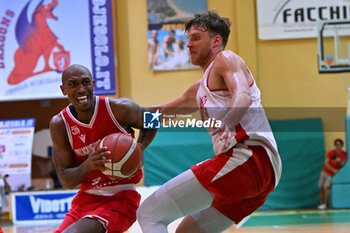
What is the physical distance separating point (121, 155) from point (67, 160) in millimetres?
515

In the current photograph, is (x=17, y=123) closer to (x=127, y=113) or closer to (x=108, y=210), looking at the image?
(x=127, y=113)

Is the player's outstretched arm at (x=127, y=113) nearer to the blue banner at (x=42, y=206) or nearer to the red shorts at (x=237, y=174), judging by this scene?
the red shorts at (x=237, y=174)

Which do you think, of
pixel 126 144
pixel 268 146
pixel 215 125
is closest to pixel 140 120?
pixel 126 144

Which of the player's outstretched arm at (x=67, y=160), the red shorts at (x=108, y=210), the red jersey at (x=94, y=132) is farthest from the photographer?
the red jersey at (x=94, y=132)

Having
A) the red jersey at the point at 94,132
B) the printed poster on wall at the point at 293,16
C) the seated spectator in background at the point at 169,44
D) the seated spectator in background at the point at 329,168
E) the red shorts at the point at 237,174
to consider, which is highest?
the printed poster on wall at the point at 293,16

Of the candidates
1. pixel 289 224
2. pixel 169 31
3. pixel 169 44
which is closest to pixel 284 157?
pixel 289 224

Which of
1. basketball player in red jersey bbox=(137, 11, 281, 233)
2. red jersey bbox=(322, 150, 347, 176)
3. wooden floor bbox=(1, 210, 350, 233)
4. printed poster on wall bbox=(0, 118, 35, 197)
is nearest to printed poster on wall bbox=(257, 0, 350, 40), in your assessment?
red jersey bbox=(322, 150, 347, 176)

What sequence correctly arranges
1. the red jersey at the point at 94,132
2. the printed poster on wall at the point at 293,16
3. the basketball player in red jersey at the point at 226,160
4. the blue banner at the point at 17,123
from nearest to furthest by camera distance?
the basketball player in red jersey at the point at 226,160 < the red jersey at the point at 94,132 < the blue banner at the point at 17,123 < the printed poster on wall at the point at 293,16

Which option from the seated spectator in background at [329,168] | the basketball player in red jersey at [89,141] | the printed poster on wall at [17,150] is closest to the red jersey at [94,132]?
the basketball player in red jersey at [89,141]

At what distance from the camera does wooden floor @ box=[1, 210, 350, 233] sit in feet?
23.8

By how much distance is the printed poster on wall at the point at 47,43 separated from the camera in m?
10.5

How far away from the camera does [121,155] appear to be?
3.40 m

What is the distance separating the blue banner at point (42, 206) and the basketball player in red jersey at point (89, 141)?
6.06 m

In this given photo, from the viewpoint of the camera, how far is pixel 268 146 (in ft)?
10.3
